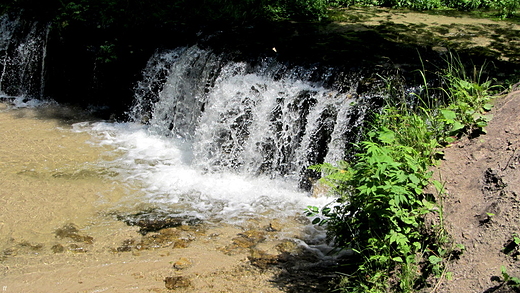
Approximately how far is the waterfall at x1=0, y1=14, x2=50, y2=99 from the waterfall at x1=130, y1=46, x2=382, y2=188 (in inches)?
117

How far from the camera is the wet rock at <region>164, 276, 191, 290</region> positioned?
3836 mm

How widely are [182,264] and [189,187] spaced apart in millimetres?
1937

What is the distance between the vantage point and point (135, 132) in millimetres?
7797

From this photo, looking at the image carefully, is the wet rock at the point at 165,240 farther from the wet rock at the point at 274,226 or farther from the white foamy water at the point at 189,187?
the wet rock at the point at 274,226

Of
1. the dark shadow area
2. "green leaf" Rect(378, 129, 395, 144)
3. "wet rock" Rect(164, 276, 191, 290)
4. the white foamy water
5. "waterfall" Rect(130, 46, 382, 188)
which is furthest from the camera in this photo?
the dark shadow area

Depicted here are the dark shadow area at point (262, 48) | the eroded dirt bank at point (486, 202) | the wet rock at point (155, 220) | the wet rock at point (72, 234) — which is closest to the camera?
the eroded dirt bank at point (486, 202)

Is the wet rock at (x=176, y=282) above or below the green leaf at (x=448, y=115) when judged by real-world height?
below

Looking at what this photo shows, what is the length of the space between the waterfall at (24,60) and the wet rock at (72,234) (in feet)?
16.5

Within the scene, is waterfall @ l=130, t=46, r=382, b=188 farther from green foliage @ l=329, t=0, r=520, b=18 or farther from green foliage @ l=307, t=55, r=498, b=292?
green foliage @ l=329, t=0, r=520, b=18

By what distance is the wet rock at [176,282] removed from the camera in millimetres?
3836

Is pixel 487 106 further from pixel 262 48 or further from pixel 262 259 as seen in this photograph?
pixel 262 48

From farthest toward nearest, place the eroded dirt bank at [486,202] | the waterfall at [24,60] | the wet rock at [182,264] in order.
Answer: the waterfall at [24,60]
the wet rock at [182,264]
the eroded dirt bank at [486,202]

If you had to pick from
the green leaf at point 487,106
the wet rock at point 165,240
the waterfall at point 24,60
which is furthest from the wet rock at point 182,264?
the waterfall at point 24,60

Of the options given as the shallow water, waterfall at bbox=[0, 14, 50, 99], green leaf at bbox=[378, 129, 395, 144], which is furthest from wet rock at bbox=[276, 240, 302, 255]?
waterfall at bbox=[0, 14, 50, 99]
